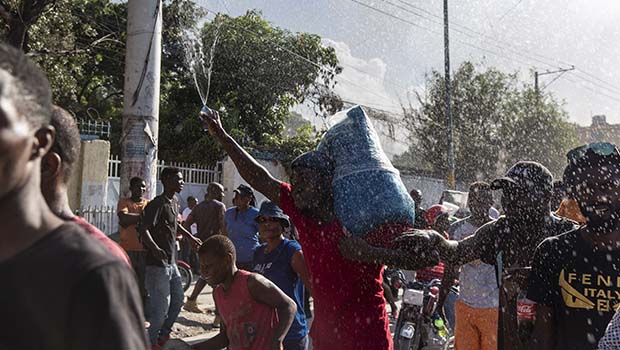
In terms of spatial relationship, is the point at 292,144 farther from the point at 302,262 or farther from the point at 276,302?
the point at 276,302

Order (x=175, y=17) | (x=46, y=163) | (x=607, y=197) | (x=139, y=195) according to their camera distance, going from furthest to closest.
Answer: (x=175, y=17) < (x=139, y=195) < (x=607, y=197) < (x=46, y=163)

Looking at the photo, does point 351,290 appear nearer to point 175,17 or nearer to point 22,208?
point 22,208

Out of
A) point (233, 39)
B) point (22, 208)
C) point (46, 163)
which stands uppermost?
point (233, 39)

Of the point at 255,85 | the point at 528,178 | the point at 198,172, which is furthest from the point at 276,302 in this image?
the point at 255,85

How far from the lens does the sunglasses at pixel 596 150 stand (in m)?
2.71

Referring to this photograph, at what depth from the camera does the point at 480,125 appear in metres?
31.1

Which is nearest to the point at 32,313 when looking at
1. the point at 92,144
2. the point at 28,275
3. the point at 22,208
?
the point at 28,275

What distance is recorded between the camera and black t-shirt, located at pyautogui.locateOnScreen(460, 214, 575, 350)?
10.6 feet

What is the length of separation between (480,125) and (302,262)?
27.8 meters

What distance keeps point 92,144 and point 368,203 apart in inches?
365

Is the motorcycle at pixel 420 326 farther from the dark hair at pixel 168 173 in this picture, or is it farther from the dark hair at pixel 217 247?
the dark hair at pixel 217 247

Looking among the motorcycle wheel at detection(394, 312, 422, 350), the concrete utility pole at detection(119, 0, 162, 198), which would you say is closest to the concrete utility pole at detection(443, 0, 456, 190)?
the concrete utility pole at detection(119, 0, 162, 198)

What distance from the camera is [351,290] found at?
2990 millimetres

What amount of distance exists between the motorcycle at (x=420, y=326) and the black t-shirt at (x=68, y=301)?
4871 mm
